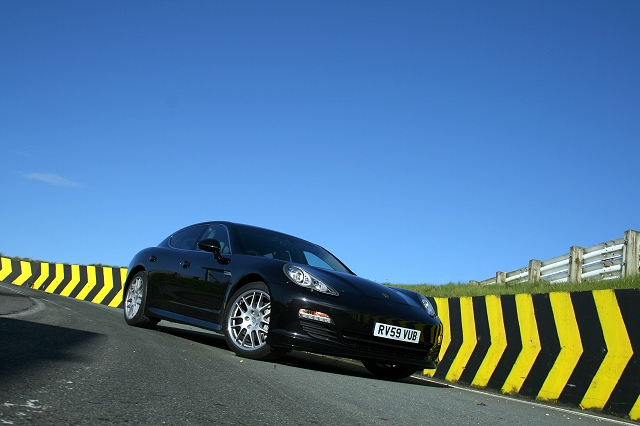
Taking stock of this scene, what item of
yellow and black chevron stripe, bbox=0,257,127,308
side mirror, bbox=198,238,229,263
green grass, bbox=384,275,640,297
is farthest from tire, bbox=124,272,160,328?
yellow and black chevron stripe, bbox=0,257,127,308

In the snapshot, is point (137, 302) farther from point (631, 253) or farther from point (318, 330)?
point (631, 253)

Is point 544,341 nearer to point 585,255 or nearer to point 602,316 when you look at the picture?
point 602,316

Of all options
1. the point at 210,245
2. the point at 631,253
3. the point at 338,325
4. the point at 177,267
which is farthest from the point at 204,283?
the point at 631,253

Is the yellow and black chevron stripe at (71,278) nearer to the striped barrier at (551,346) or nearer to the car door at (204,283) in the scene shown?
the car door at (204,283)

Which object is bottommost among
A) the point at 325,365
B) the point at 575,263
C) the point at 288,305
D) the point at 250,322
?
the point at 325,365

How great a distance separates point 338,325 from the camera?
→ 5.73 metres

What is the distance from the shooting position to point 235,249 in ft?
22.9

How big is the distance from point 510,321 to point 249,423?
15.4 ft

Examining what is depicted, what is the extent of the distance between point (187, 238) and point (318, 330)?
2986mm

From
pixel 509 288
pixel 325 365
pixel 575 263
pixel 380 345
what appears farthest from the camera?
pixel 575 263

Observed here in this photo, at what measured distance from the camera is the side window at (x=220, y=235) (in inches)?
282

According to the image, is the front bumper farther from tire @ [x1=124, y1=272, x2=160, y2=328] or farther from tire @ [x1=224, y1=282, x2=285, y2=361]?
tire @ [x1=124, y1=272, x2=160, y2=328]

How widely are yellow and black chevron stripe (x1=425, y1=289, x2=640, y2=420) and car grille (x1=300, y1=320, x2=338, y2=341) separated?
83.7 inches

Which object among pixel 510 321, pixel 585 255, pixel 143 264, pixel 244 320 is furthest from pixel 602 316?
pixel 585 255
